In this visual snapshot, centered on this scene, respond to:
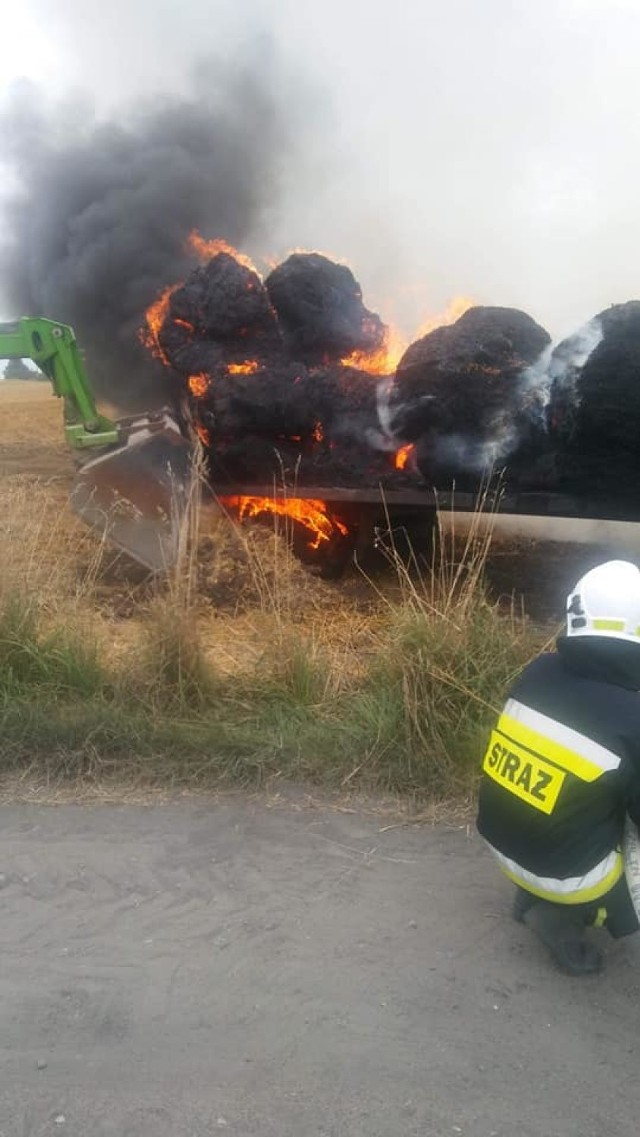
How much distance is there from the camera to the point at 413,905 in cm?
363

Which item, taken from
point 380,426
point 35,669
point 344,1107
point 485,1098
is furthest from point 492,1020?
point 380,426

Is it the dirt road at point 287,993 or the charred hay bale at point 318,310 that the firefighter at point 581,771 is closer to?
the dirt road at point 287,993

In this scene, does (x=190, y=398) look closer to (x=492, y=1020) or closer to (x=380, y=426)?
(x=380, y=426)

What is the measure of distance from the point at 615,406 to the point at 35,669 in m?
4.45

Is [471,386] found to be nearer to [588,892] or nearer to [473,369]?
[473,369]

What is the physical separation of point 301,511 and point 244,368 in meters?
1.40

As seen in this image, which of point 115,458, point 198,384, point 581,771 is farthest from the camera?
point 198,384

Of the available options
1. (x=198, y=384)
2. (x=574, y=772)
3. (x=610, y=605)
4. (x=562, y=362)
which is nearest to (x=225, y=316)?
(x=198, y=384)

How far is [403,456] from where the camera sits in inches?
322

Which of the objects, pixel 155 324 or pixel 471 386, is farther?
pixel 155 324

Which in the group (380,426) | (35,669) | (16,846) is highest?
(380,426)

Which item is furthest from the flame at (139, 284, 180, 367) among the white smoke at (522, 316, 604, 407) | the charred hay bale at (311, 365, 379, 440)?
the white smoke at (522, 316, 604, 407)

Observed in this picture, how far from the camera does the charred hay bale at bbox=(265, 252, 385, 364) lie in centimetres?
874

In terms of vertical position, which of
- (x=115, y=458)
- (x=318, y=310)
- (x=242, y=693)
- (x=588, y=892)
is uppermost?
(x=318, y=310)
